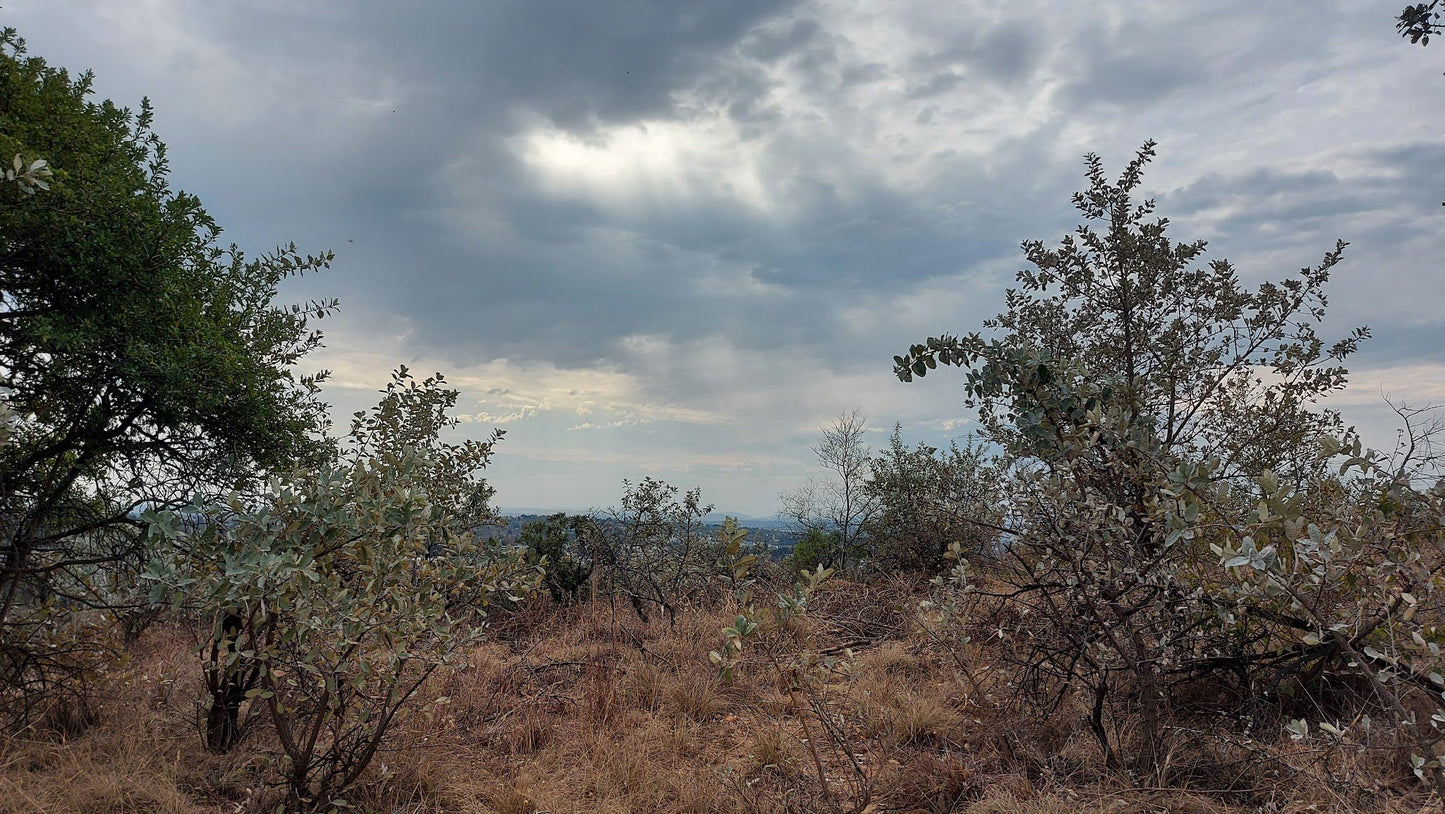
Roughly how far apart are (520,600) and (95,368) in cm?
277

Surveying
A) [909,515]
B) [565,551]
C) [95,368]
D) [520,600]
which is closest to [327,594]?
[520,600]

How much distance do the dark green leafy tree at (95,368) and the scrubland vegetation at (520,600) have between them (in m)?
0.02

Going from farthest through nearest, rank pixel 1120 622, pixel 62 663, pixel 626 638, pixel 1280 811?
pixel 626 638, pixel 62 663, pixel 1120 622, pixel 1280 811

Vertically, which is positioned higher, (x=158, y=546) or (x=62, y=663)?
(x=158, y=546)

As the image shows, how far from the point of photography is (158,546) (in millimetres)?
3234

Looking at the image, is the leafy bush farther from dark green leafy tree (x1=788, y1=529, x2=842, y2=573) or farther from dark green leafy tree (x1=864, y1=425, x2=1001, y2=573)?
dark green leafy tree (x1=788, y1=529, x2=842, y2=573)

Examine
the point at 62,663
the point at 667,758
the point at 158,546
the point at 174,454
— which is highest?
the point at 174,454

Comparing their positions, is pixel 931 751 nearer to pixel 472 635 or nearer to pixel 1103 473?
pixel 1103 473

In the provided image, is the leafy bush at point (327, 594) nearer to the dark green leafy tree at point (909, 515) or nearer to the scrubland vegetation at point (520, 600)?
the scrubland vegetation at point (520, 600)

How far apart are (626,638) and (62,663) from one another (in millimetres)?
4174

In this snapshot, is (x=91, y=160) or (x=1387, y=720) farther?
(x=91, y=160)

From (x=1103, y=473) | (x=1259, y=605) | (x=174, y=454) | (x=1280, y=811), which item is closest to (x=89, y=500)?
(x=174, y=454)

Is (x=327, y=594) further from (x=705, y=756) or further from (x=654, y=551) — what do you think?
(x=654, y=551)

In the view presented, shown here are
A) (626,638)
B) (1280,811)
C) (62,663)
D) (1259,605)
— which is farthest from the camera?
(626,638)
